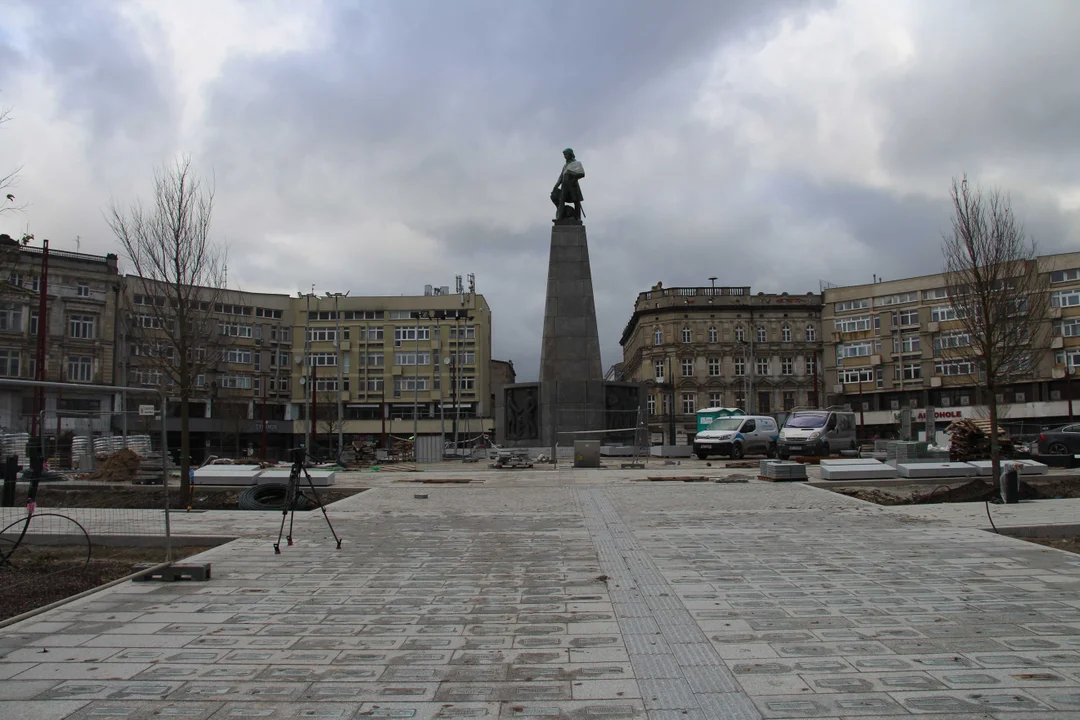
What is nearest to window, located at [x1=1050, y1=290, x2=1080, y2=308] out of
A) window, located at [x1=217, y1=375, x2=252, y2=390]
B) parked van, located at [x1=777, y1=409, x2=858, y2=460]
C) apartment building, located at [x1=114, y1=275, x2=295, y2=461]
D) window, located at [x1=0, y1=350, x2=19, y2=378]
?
parked van, located at [x1=777, y1=409, x2=858, y2=460]

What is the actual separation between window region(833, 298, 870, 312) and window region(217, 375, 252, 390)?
171 ft

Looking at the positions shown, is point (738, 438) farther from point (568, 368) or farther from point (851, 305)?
point (851, 305)

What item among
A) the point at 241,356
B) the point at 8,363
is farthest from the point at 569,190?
the point at 241,356

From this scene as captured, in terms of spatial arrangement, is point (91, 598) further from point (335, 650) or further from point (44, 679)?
point (335, 650)

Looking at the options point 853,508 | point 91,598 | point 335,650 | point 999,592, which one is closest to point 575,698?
point 335,650

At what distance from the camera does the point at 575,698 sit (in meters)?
4.12

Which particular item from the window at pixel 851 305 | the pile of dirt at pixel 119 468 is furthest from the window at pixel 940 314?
the pile of dirt at pixel 119 468

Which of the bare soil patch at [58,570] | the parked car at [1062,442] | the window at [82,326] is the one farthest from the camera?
the window at [82,326]

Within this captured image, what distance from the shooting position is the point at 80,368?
52500mm

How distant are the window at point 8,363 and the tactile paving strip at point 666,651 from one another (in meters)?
47.5

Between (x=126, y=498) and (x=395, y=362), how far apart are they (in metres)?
54.9

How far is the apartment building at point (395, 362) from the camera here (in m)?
67.5

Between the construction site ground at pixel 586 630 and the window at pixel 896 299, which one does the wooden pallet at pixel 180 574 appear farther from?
the window at pixel 896 299

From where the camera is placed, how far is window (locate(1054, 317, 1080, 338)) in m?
54.0
